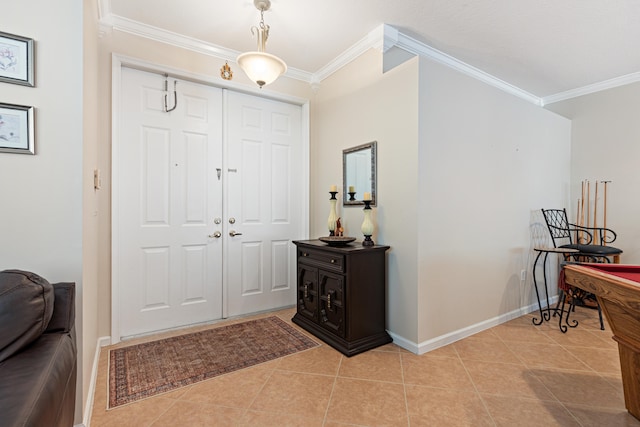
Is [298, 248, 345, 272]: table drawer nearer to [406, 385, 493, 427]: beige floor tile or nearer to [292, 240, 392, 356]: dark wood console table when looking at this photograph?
[292, 240, 392, 356]: dark wood console table

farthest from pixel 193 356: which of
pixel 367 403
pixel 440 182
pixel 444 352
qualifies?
pixel 440 182

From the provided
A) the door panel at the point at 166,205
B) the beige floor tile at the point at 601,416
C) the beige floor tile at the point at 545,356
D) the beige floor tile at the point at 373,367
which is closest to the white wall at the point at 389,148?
the beige floor tile at the point at 373,367

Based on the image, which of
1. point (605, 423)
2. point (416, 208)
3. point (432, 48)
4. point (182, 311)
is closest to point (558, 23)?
point (432, 48)

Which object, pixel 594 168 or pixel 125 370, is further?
pixel 594 168

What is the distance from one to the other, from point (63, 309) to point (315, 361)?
1.62 metres

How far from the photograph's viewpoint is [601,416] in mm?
1685

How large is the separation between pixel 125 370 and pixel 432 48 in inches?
148

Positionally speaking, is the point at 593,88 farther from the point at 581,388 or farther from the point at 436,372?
the point at 436,372

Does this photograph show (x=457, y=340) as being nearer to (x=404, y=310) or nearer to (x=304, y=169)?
(x=404, y=310)

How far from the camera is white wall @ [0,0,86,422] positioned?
1381mm

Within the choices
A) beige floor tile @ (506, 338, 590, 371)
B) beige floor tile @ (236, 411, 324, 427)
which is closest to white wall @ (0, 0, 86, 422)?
beige floor tile @ (236, 411, 324, 427)

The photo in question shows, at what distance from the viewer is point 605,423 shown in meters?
1.63

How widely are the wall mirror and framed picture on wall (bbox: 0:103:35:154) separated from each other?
2.29 meters

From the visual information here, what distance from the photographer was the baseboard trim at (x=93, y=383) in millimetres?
1592
